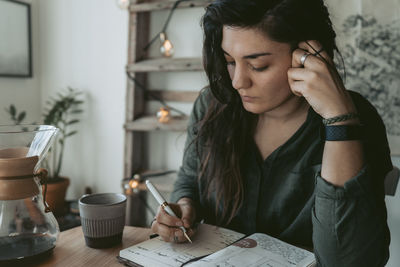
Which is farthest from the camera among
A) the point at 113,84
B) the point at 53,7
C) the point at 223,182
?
the point at 53,7

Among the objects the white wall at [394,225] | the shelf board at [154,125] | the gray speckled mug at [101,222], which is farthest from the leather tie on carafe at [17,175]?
the white wall at [394,225]

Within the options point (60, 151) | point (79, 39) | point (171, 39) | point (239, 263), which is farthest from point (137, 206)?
point (239, 263)

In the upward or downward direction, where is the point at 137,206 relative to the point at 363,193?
downward

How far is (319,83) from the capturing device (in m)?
0.86

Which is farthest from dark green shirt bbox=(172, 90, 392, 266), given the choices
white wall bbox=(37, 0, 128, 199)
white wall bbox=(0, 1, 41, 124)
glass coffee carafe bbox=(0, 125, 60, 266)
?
white wall bbox=(0, 1, 41, 124)

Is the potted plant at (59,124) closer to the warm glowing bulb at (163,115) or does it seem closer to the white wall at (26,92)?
the white wall at (26,92)

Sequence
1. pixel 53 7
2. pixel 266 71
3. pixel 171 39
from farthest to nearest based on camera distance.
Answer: pixel 53 7, pixel 171 39, pixel 266 71

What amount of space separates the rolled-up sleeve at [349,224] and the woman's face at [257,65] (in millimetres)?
300

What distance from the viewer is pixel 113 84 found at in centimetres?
232

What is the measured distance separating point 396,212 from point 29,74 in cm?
237

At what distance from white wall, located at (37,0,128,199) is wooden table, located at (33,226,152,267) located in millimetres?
1513

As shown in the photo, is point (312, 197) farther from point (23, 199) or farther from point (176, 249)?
point (23, 199)

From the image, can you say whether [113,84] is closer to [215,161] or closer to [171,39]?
[171,39]

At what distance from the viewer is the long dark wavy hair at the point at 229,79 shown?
0.92 m
